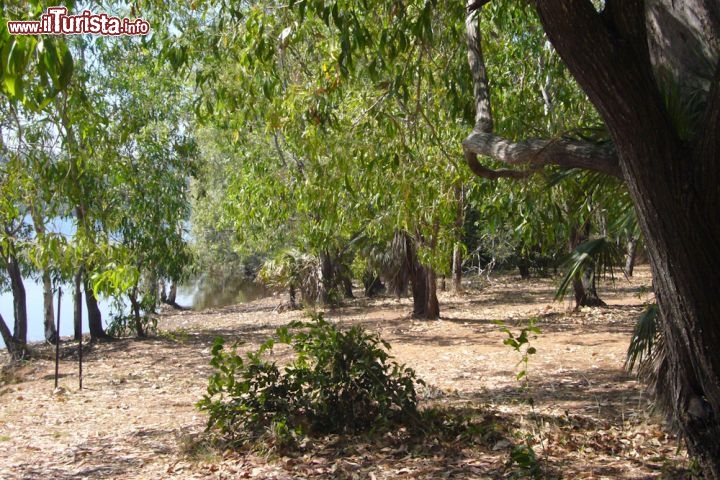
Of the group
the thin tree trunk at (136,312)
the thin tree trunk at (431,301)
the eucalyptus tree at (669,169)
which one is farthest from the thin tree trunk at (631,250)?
the thin tree trunk at (136,312)

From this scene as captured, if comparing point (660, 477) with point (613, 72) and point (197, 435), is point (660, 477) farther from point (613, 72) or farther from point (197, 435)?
point (197, 435)

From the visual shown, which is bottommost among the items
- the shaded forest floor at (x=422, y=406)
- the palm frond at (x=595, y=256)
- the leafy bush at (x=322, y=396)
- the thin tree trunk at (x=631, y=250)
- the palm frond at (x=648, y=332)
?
the shaded forest floor at (x=422, y=406)

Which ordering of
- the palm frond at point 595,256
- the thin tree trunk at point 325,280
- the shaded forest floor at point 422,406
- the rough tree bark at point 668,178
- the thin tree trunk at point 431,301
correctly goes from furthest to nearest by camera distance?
1. the thin tree trunk at point 325,280
2. the thin tree trunk at point 431,301
3. the palm frond at point 595,256
4. the shaded forest floor at point 422,406
5. the rough tree bark at point 668,178

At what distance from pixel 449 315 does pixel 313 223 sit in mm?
4077

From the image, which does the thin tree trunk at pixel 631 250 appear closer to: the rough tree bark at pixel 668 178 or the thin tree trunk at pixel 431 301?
the rough tree bark at pixel 668 178

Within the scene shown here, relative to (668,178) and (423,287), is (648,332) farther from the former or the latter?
(423,287)

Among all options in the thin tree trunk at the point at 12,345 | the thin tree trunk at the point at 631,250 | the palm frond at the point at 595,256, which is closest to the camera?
the palm frond at the point at 595,256

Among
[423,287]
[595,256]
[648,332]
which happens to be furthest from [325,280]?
[648,332]

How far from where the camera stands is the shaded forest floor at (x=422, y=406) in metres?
→ 5.72

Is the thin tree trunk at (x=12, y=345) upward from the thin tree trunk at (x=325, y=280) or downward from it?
downward

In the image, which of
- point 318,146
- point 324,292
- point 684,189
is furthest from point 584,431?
point 324,292

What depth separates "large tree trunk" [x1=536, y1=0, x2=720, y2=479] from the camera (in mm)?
4000

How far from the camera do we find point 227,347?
1420 centimetres

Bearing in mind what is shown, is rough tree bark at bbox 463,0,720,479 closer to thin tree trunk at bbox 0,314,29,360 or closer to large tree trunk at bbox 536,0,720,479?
large tree trunk at bbox 536,0,720,479
